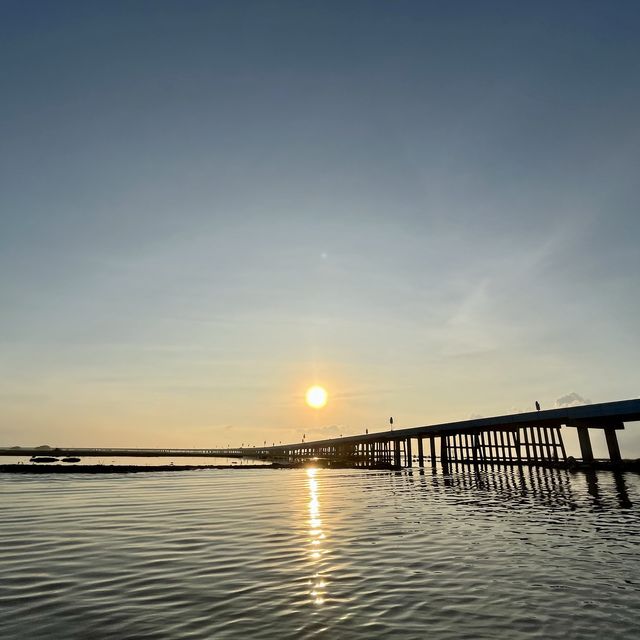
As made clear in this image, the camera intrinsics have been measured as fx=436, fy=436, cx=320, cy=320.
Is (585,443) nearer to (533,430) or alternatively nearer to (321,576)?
(533,430)

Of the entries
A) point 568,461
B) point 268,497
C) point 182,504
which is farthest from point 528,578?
point 568,461

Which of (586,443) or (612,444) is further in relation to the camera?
(586,443)

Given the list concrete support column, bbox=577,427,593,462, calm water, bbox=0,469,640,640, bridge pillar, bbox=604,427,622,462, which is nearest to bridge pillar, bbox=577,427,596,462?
concrete support column, bbox=577,427,593,462

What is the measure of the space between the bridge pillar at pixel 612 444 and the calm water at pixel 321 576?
148ft

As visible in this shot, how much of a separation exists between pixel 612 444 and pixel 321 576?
62.2 metres

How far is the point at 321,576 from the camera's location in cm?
1054

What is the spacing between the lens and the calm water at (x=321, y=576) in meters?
7.43

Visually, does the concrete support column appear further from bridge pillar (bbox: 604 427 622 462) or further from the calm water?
the calm water

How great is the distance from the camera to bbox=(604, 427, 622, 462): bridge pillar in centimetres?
5778

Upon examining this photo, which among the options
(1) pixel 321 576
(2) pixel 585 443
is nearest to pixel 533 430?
(2) pixel 585 443

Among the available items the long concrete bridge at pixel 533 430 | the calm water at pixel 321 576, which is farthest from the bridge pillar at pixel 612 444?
the calm water at pixel 321 576

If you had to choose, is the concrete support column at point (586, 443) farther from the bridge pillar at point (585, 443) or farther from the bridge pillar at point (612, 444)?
the bridge pillar at point (612, 444)

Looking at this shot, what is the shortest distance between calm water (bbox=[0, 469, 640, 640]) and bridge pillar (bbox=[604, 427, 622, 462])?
148 ft

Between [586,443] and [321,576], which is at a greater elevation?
[586,443]
